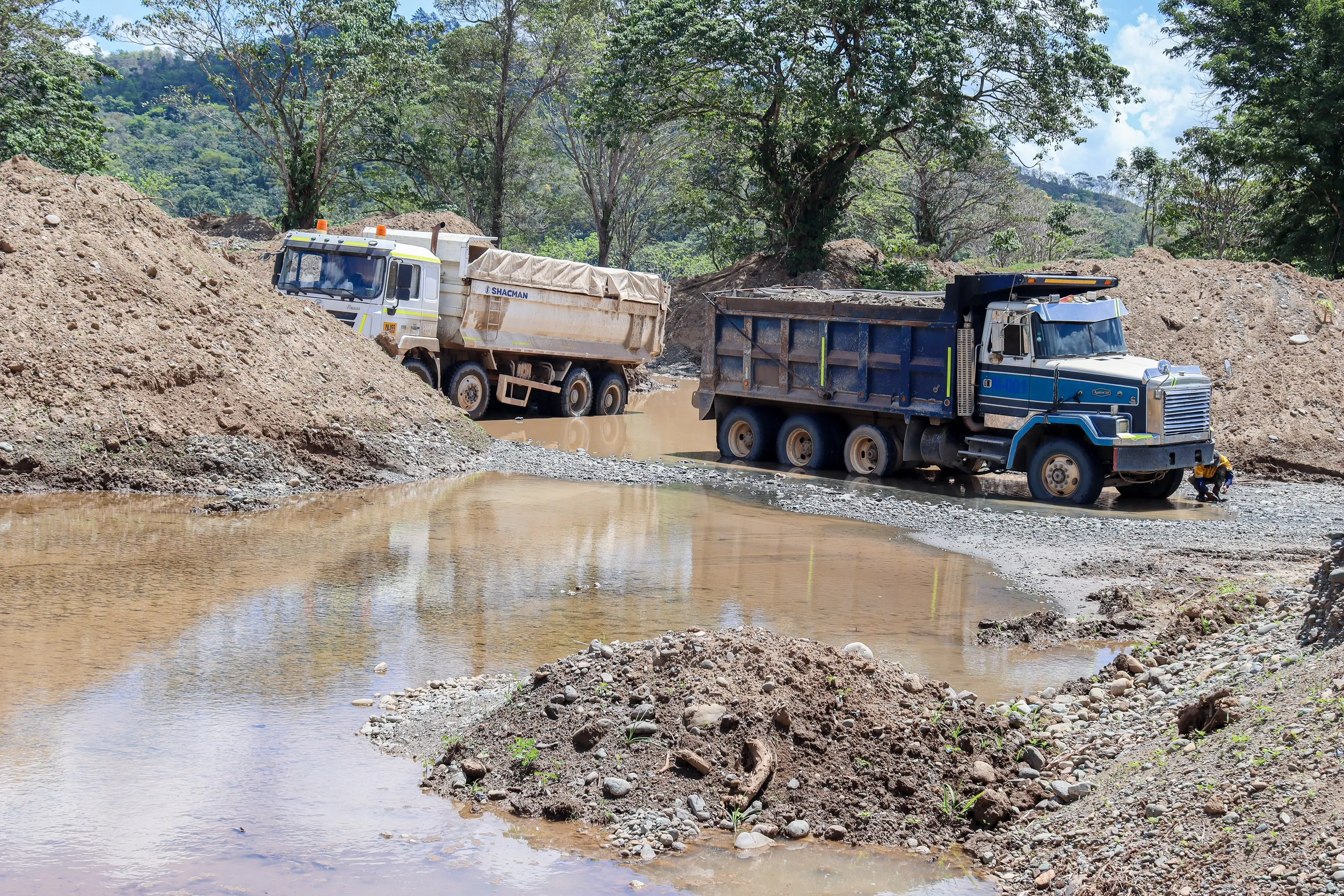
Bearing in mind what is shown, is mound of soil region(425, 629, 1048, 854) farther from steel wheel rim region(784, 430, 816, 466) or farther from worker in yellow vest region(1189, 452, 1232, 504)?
steel wheel rim region(784, 430, 816, 466)

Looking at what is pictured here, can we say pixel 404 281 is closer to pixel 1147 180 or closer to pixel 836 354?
pixel 836 354

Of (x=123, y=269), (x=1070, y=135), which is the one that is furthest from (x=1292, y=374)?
(x=123, y=269)

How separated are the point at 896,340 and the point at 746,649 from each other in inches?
410

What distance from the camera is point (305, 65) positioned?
3934cm

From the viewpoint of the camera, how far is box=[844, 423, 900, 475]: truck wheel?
1658 centimetres

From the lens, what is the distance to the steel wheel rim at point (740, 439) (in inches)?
731

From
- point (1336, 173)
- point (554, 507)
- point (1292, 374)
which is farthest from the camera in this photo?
point (1336, 173)

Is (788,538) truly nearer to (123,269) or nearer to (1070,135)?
(123,269)

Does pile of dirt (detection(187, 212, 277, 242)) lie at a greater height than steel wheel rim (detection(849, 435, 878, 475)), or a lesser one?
greater

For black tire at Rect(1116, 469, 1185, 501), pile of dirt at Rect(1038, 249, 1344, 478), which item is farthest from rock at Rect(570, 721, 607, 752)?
pile of dirt at Rect(1038, 249, 1344, 478)

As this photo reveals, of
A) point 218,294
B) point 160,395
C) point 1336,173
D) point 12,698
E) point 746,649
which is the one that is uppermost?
point 1336,173

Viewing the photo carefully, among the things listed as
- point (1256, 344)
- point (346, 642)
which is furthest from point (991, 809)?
point (1256, 344)

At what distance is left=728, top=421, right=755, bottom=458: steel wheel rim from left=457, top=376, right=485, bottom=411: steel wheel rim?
5.26 metres

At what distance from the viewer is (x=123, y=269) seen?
1488 cm
